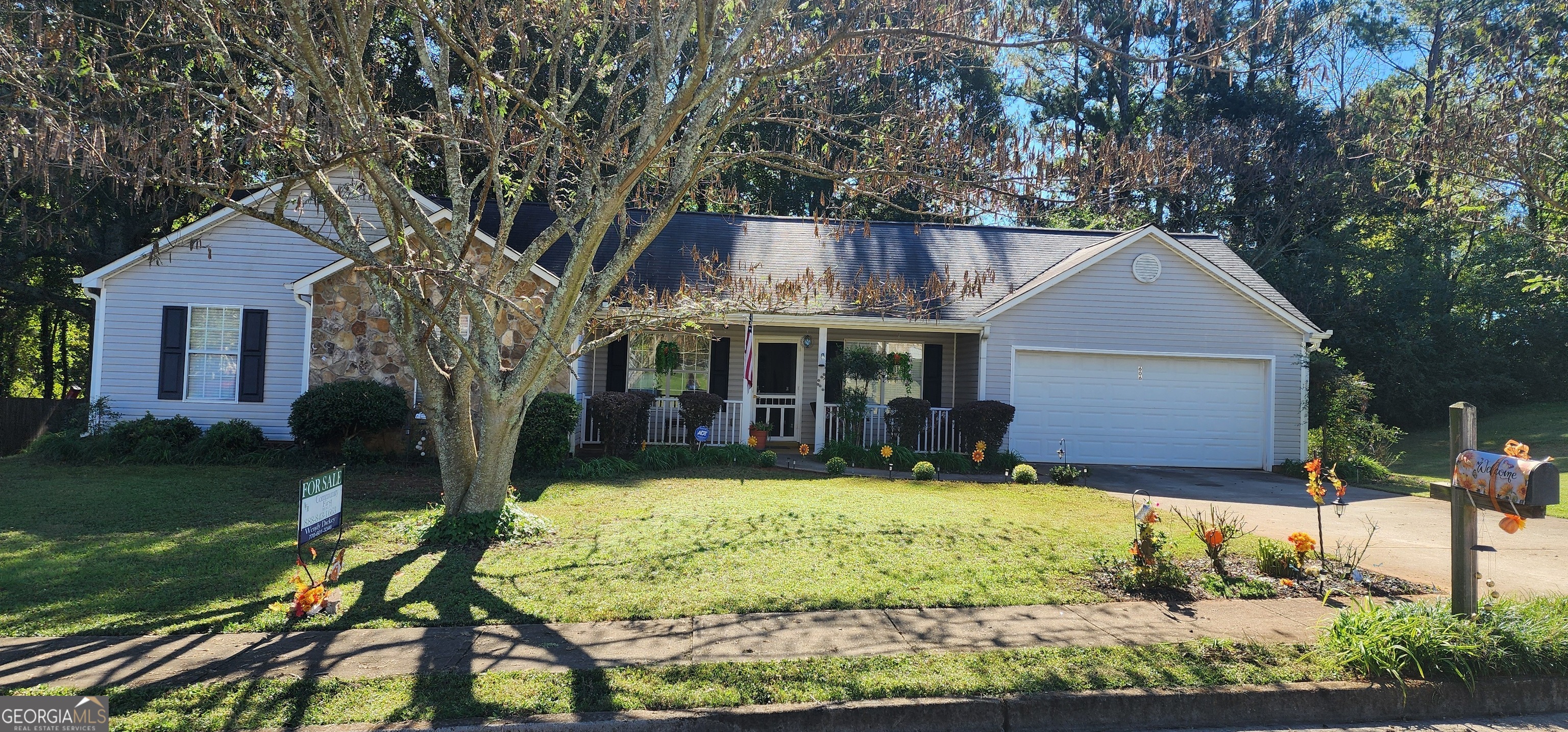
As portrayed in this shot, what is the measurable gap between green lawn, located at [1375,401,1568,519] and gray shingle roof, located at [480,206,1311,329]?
4936 millimetres

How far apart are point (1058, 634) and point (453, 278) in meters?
5.21

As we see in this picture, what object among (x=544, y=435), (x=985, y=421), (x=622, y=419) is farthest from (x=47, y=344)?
(x=985, y=421)

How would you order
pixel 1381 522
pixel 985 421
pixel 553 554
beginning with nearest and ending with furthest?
1. pixel 553 554
2. pixel 1381 522
3. pixel 985 421

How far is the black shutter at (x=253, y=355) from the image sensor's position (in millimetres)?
13969

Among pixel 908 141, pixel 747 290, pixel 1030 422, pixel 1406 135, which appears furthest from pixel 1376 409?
pixel 908 141

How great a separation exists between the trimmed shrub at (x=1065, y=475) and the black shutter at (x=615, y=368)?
7.97m

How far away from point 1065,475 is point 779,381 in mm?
6096

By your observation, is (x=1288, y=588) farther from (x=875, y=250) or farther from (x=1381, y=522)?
(x=875, y=250)

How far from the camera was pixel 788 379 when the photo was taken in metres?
16.9

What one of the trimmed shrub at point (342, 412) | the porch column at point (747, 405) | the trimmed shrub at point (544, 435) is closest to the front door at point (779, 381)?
the porch column at point (747, 405)

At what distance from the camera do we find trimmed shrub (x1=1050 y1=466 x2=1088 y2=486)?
512 inches

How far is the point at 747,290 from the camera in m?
13.2

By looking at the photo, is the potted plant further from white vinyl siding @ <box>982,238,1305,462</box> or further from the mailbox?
the mailbox

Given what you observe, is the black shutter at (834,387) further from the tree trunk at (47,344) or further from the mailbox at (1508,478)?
the tree trunk at (47,344)
